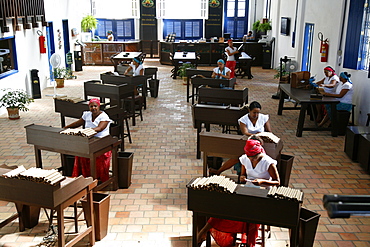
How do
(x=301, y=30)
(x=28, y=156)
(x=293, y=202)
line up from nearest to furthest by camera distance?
(x=293, y=202) → (x=28, y=156) → (x=301, y=30)

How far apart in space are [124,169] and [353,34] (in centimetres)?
712

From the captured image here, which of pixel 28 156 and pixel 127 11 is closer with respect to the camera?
pixel 28 156

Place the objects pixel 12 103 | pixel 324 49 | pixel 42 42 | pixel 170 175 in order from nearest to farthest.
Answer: pixel 170 175
pixel 12 103
pixel 324 49
pixel 42 42

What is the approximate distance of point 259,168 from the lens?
4730mm

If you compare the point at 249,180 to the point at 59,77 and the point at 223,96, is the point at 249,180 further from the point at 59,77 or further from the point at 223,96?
the point at 59,77

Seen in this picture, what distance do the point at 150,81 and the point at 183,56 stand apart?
373 centimetres

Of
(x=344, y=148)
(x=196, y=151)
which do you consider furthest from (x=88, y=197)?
(x=344, y=148)

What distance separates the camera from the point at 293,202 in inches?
149

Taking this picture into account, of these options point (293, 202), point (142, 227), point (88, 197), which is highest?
point (293, 202)

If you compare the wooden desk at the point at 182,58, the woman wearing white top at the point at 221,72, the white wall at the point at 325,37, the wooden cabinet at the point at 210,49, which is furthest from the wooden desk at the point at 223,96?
the wooden cabinet at the point at 210,49

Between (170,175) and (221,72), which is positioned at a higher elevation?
(221,72)

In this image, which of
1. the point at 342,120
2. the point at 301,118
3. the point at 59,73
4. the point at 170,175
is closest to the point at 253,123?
the point at 170,175

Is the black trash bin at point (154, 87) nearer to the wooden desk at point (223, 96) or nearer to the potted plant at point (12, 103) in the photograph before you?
the potted plant at point (12, 103)

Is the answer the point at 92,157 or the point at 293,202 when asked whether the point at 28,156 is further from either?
the point at 293,202
